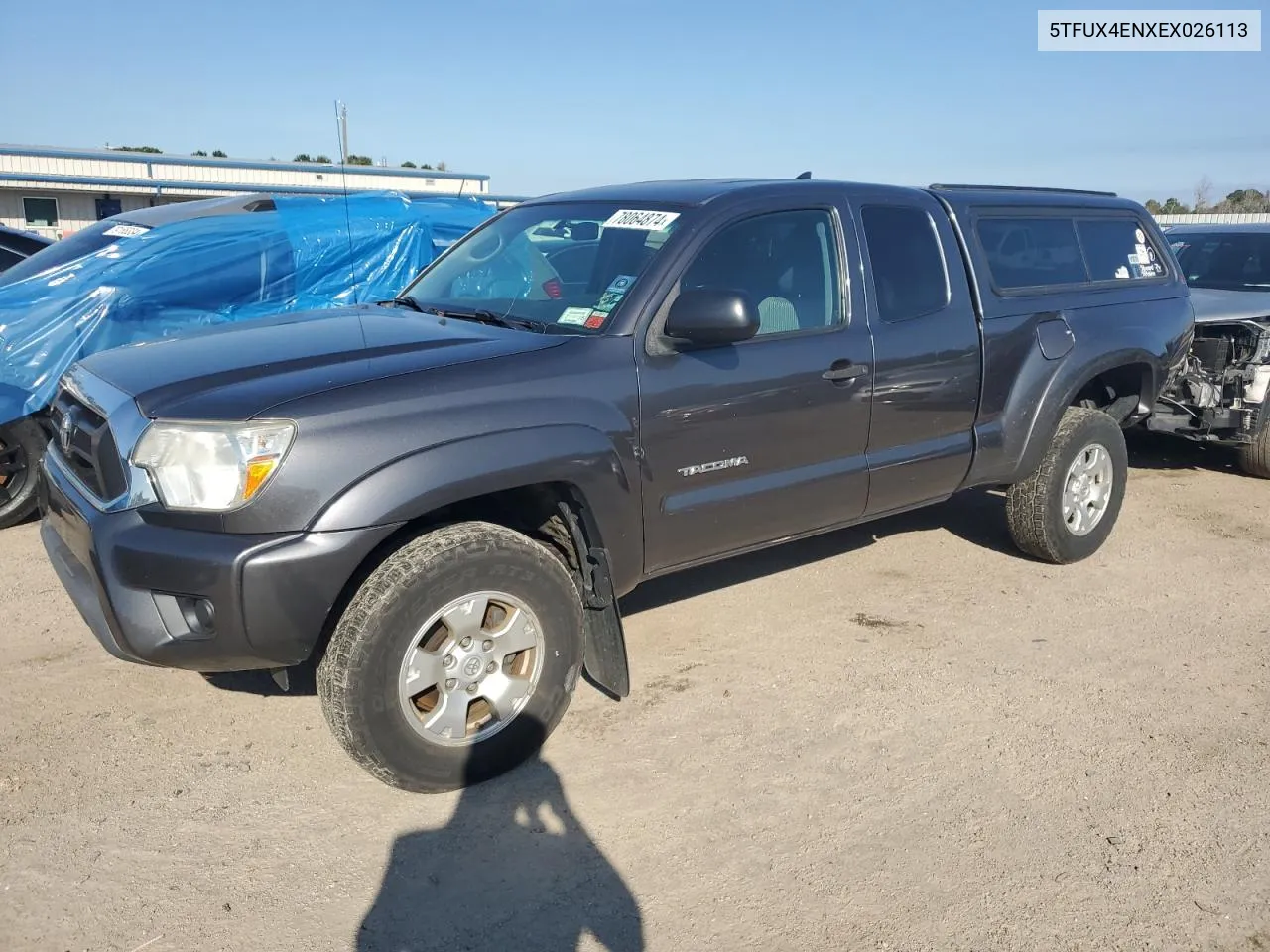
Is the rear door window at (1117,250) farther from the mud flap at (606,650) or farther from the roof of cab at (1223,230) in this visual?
the roof of cab at (1223,230)

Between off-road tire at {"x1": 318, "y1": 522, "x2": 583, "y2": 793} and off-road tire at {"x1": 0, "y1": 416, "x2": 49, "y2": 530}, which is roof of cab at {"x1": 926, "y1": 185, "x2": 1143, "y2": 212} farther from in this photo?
off-road tire at {"x1": 0, "y1": 416, "x2": 49, "y2": 530}

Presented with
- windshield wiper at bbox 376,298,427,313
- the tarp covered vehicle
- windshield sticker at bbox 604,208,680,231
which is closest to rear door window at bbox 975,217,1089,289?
windshield sticker at bbox 604,208,680,231

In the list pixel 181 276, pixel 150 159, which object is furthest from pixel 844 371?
pixel 150 159

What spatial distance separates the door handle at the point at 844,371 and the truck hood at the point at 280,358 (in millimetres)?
1157

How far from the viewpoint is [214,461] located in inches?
110

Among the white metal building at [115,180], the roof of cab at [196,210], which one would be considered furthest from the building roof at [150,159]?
the roof of cab at [196,210]

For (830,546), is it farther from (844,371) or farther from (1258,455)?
(1258,455)

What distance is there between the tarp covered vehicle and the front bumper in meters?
2.65

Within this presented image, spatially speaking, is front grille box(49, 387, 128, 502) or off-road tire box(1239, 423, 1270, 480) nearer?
front grille box(49, 387, 128, 502)

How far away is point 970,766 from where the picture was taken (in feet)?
11.2

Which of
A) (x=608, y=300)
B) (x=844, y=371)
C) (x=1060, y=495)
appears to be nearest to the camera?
(x=608, y=300)

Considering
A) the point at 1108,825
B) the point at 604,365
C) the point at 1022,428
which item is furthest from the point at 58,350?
the point at 1108,825

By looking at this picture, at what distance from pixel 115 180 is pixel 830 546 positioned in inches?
1112

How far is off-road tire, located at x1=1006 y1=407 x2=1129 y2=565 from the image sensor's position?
5.04m
